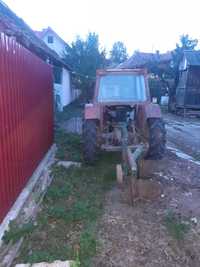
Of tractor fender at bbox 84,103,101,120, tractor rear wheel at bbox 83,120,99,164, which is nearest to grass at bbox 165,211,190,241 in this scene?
tractor rear wheel at bbox 83,120,99,164

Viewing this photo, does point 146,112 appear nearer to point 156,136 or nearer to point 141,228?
point 156,136

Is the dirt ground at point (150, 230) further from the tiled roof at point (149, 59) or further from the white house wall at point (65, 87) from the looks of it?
the tiled roof at point (149, 59)

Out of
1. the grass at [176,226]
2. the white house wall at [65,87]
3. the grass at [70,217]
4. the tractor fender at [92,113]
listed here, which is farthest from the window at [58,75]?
the grass at [176,226]

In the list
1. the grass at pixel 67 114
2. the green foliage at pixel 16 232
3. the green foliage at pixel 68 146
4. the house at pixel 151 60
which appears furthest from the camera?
the house at pixel 151 60

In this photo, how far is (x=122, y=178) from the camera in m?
4.76

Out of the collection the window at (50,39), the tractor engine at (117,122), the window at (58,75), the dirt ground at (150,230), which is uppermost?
the window at (50,39)

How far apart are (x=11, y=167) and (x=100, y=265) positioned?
1648 mm

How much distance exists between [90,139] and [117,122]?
0.75 metres

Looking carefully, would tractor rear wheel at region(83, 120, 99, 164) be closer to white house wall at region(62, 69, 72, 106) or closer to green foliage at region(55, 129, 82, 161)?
green foliage at region(55, 129, 82, 161)

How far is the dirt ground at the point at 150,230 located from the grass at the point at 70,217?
0.49 ft

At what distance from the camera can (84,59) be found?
23.0 metres

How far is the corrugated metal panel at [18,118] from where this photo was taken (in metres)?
3.31

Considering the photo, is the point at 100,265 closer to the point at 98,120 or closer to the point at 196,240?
the point at 196,240

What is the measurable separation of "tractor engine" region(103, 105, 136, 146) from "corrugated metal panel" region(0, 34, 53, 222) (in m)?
1.33
